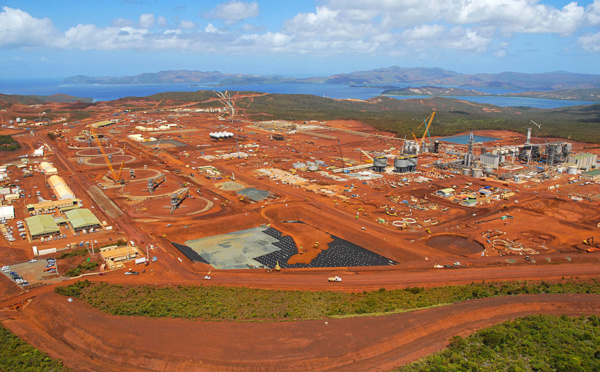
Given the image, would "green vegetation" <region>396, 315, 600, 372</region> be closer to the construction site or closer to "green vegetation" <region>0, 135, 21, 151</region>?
the construction site

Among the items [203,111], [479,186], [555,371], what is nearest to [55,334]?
[555,371]

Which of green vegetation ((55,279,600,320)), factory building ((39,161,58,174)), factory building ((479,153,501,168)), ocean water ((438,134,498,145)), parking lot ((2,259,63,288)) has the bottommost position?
parking lot ((2,259,63,288))

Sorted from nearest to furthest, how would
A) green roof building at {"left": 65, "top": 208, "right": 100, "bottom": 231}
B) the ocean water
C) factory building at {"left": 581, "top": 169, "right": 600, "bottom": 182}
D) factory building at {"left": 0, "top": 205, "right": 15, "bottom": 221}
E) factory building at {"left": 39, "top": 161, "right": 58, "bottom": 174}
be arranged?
green roof building at {"left": 65, "top": 208, "right": 100, "bottom": 231}
factory building at {"left": 0, "top": 205, "right": 15, "bottom": 221}
factory building at {"left": 581, "top": 169, "right": 600, "bottom": 182}
factory building at {"left": 39, "top": 161, "right": 58, "bottom": 174}
the ocean water

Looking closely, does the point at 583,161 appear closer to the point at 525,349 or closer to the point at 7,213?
the point at 525,349

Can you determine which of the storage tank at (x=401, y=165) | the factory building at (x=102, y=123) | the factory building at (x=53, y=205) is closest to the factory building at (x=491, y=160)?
the storage tank at (x=401, y=165)

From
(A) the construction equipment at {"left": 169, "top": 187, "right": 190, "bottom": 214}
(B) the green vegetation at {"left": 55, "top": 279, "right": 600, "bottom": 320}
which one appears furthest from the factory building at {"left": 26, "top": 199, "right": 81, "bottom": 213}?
(B) the green vegetation at {"left": 55, "top": 279, "right": 600, "bottom": 320}

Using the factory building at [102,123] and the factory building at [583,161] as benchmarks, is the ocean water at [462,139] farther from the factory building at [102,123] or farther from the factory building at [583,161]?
the factory building at [102,123]
